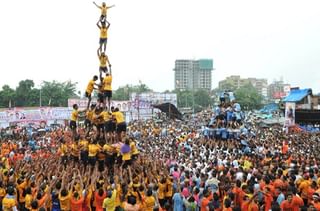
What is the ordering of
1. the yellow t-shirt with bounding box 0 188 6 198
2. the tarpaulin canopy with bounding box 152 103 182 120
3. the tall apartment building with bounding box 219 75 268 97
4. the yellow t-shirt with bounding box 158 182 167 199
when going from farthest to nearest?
the tall apartment building with bounding box 219 75 268 97 < the tarpaulin canopy with bounding box 152 103 182 120 < the yellow t-shirt with bounding box 158 182 167 199 < the yellow t-shirt with bounding box 0 188 6 198

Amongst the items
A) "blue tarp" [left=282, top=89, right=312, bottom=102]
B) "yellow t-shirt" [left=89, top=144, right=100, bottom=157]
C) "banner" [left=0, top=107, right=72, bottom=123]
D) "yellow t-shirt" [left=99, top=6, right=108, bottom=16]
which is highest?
"yellow t-shirt" [left=99, top=6, right=108, bottom=16]

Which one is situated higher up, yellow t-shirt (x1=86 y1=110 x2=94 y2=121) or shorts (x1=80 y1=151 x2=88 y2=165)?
yellow t-shirt (x1=86 y1=110 x2=94 y2=121)

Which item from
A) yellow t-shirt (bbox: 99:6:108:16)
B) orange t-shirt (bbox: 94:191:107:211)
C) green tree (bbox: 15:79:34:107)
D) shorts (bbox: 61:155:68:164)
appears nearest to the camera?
orange t-shirt (bbox: 94:191:107:211)

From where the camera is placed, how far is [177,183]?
10.5 m

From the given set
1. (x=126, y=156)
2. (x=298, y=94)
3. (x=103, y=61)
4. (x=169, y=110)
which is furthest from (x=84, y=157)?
(x=169, y=110)

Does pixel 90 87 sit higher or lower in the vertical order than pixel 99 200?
higher

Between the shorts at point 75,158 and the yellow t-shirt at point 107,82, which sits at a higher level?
the yellow t-shirt at point 107,82

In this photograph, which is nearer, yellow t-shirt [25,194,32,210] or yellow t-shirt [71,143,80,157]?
yellow t-shirt [25,194,32,210]

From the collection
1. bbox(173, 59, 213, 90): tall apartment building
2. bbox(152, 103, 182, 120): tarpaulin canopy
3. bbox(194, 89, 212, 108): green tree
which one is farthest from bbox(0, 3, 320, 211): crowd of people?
bbox(173, 59, 213, 90): tall apartment building

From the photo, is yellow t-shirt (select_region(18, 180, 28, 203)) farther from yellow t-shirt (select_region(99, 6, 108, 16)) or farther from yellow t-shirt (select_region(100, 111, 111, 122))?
yellow t-shirt (select_region(99, 6, 108, 16))

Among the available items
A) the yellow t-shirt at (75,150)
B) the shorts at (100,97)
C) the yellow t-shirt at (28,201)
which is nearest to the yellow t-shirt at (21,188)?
the yellow t-shirt at (28,201)

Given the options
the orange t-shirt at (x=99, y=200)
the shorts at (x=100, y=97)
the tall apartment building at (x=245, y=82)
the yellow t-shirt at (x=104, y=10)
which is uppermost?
the tall apartment building at (x=245, y=82)

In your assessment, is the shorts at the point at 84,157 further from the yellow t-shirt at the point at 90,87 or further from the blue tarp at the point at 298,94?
the blue tarp at the point at 298,94

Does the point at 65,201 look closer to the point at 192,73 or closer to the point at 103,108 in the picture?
the point at 103,108
